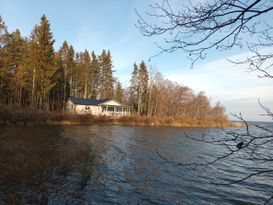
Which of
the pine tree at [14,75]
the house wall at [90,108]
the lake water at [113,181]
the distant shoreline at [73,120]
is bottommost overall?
the lake water at [113,181]

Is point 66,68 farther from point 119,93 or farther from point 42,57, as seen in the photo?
point 119,93

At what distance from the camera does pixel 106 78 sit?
228 feet

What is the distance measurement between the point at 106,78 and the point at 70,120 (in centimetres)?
3527

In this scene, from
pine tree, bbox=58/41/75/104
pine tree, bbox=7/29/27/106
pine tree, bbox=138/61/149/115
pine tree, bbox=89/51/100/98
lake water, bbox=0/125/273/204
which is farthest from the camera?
pine tree, bbox=89/51/100/98

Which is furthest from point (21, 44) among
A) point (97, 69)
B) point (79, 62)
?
point (97, 69)

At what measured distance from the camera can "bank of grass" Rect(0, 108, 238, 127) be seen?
1112 inches

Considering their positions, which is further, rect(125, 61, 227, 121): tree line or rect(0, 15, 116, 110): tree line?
rect(125, 61, 227, 121): tree line

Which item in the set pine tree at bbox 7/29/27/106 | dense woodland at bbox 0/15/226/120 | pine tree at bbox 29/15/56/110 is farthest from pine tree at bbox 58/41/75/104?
pine tree at bbox 29/15/56/110

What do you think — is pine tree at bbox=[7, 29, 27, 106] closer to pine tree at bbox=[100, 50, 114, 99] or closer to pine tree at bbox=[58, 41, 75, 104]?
pine tree at bbox=[58, 41, 75, 104]

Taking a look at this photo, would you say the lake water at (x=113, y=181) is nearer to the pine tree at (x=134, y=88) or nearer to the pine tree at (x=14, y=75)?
the pine tree at (x=14, y=75)

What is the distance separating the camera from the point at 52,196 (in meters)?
6.96

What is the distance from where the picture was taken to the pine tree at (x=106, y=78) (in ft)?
228

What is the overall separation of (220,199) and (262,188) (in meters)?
2.59

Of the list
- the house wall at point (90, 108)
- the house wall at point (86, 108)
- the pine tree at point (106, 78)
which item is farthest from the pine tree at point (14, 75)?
the pine tree at point (106, 78)
